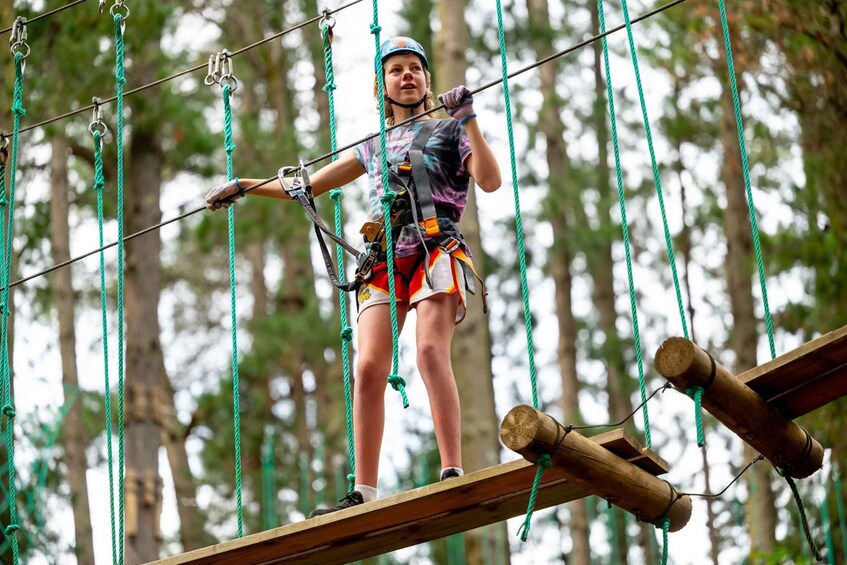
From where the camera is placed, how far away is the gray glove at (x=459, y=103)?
3.59 metres

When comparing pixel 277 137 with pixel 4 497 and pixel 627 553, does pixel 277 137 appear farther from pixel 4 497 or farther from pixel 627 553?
pixel 4 497

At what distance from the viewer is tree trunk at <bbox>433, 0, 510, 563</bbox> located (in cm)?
777

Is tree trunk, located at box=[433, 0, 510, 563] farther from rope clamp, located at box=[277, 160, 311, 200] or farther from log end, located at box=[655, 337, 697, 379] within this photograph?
log end, located at box=[655, 337, 697, 379]

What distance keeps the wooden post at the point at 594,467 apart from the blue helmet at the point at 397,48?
4.11 feet

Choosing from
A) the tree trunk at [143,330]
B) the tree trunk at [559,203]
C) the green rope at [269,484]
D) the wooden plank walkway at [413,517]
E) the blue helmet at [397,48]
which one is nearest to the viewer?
the wooden plank walkway at [413,517]

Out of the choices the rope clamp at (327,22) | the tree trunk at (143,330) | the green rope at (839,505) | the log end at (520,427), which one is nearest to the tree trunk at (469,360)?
the green rope at (839,505)

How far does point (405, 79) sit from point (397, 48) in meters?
0.09

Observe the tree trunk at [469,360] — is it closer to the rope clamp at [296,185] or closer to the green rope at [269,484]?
the green rope at [269,484]

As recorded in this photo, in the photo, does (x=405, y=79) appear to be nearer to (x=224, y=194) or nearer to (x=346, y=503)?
(x=224, y=194)

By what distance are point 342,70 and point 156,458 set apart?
658 cm

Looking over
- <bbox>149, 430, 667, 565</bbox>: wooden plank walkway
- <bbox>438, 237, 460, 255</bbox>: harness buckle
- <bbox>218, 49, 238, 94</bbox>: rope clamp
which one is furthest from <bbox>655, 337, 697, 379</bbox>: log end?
→ <bbox>218, 49, 238, 94</bbox>: rope clamp

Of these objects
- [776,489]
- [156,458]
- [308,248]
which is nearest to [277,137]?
[308,248]

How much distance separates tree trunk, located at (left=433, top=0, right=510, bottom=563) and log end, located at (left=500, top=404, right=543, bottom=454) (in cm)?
433

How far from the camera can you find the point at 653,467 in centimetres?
347
